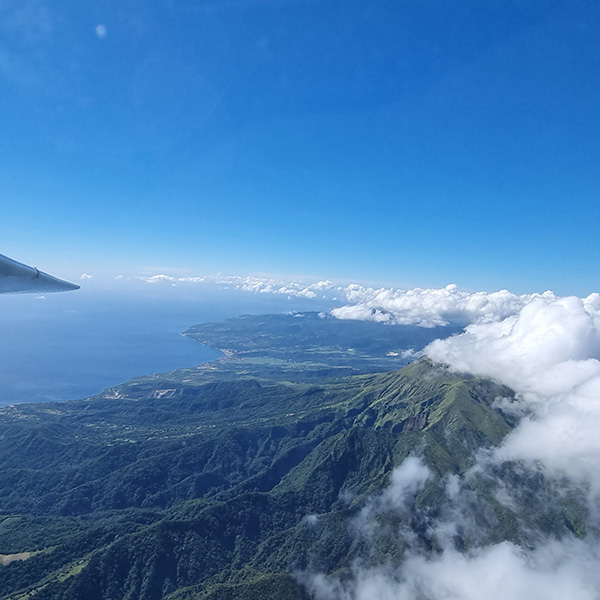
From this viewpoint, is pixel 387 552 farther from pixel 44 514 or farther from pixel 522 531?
pixel 44 514

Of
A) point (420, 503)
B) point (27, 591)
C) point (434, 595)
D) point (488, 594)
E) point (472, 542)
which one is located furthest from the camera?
point (420, 503)

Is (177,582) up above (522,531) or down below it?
below

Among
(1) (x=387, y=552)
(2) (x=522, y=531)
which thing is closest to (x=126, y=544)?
(1) (x=387, y=552)

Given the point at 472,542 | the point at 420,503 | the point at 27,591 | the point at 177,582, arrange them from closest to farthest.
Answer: the point at 27,591, the point at 177,582, the point at 472,542, the point at 420,503

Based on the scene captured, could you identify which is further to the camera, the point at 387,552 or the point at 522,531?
the point at 522,531

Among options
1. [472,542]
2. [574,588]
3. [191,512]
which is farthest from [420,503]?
[191,512]

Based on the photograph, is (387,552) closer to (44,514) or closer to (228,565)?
(228,565)
